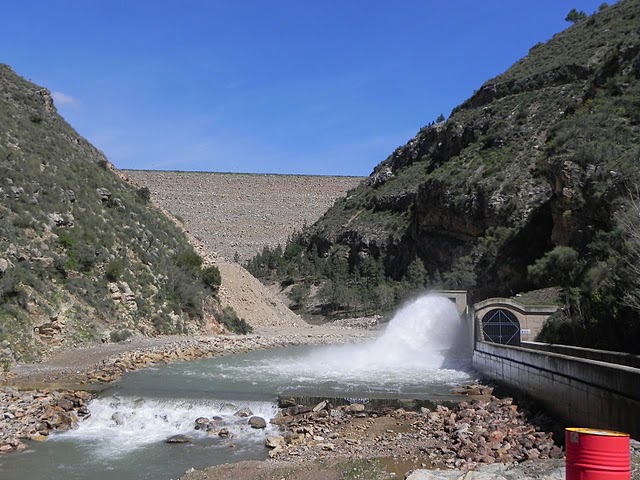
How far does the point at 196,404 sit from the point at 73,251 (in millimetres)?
13824

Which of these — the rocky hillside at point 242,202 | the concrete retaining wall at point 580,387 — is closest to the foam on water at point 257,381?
the concrete retaining wall at point 580,387

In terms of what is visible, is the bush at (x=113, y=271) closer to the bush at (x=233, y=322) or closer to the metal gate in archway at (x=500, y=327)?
the bush at (x=233, y=322)

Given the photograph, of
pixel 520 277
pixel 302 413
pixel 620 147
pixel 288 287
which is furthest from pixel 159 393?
pixel 288 287

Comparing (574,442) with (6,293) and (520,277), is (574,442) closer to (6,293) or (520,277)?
(6,293)

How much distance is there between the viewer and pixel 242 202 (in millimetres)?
104875

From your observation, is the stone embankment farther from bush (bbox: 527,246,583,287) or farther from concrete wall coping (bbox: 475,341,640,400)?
bush (bbox: 527,246,583,287)

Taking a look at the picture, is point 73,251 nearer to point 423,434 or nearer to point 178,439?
point 178,439

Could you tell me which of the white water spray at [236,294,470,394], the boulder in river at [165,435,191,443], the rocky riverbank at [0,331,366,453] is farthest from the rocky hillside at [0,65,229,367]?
the boulder in river at [165,435,191,443]

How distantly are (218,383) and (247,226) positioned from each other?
81.9 metres

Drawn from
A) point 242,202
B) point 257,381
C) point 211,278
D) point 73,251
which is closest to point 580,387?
point 257,381

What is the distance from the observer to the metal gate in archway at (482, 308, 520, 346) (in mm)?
22938

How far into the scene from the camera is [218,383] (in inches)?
671

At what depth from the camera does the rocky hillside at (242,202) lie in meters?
94.9

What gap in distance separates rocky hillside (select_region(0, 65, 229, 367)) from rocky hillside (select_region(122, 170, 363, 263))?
5325 centimetres
